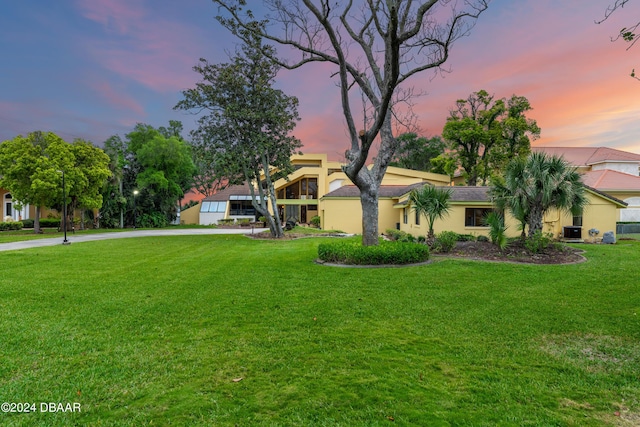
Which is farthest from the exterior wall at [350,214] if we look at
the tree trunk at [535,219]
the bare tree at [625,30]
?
the bare tree at [625,30]

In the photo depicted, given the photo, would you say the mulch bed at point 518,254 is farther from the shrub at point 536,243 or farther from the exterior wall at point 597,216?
the exterior wall at point 597,216

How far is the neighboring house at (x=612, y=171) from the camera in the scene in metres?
24.1

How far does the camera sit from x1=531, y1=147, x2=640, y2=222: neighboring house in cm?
2414

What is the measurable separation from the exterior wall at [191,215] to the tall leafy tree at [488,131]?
103 feet

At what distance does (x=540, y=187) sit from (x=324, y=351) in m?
11.6

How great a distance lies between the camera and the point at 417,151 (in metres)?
50.0

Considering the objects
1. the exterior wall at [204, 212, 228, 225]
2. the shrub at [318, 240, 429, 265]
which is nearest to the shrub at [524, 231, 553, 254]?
the shrub at [318, 240, 429, 265]

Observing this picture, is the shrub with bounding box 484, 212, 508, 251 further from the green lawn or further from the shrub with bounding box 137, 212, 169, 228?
the shrub with bounding box 137, 212, 169, 228

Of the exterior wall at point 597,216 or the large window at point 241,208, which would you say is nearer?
the exterior wall at point 597,216

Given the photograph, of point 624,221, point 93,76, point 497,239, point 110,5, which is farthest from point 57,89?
point 624,221

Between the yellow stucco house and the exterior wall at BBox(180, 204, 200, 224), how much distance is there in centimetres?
201

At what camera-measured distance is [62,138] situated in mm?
24422

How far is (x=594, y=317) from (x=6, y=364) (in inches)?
325

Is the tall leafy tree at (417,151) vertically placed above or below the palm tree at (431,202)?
above
